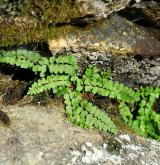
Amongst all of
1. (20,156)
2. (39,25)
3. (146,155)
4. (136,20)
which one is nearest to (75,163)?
(20,156)

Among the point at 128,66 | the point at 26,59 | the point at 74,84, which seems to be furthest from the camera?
the point at 128,66

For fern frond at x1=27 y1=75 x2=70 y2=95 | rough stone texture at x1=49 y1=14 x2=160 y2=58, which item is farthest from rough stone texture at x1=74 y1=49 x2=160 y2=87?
fern frond at x1=27 y1=75 x2=70 y2=95

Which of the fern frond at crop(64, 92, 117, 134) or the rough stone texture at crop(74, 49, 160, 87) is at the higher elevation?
the rough stone texture at crop(74, 49, 160, 87)

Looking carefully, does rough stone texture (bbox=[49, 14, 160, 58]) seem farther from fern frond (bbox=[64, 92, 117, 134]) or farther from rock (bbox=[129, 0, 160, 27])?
fern frond (bbox=[64, 92, 117, 134])

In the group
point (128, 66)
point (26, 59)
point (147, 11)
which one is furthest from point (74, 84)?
point (147, 11)

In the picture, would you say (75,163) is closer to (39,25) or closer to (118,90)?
(118,90)

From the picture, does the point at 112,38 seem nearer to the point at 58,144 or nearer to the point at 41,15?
the point at 41,15
